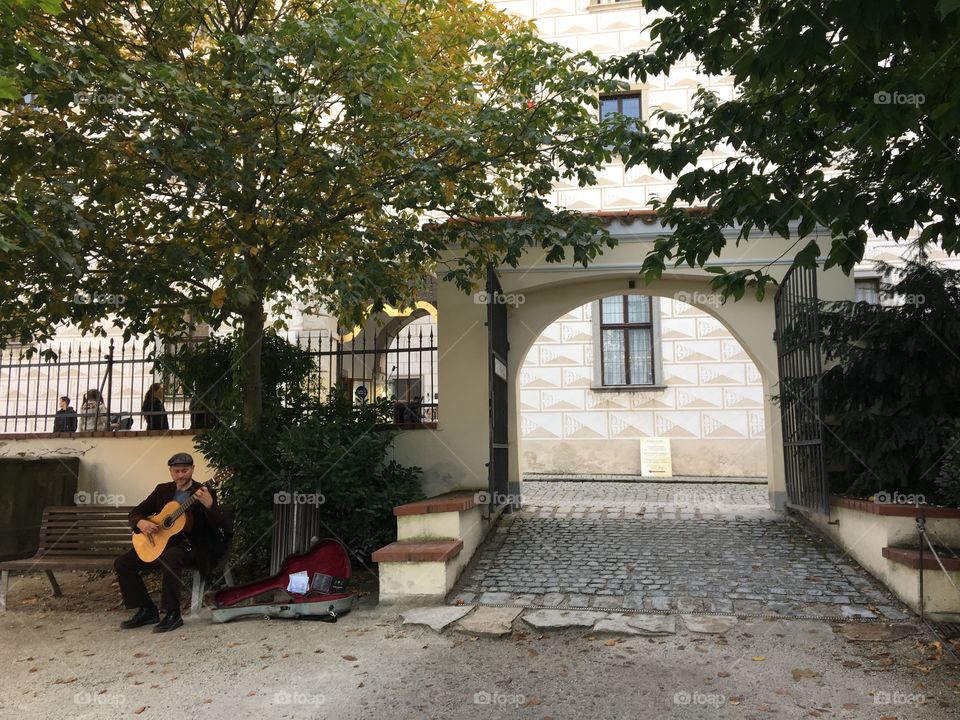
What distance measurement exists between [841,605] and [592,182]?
184 inches

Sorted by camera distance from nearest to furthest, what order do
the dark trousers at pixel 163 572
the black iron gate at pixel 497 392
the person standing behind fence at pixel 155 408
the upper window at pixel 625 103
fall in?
1. the dark trousers at pixel 163 572
2. the black iron gate at pixel 497 392
3. the person standing behind fence at pixel 155 408
4. the upper window at pixel 625 103

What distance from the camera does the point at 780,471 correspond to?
386 inches

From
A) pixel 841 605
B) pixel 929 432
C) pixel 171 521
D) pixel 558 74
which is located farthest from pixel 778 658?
pixel 558 74

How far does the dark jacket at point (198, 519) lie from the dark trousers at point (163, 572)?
4.2 inches

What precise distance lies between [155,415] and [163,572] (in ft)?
13.5

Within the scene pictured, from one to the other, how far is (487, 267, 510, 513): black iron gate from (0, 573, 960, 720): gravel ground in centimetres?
266

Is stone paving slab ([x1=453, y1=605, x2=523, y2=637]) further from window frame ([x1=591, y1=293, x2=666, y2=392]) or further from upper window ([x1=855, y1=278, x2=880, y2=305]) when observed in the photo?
window frame ([x1=591, y1=293, x2=666, y2=392])

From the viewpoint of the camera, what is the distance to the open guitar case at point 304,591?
6160mm

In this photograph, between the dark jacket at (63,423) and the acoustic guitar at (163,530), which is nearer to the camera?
the acoustic guitar at (163,530)

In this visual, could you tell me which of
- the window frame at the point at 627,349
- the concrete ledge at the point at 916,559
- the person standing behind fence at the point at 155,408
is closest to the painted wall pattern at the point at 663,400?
the window frame at the point at 627,349

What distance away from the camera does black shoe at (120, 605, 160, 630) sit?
617cm

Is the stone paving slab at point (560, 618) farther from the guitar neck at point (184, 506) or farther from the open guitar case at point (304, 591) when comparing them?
the guitar neck at point (184, 506)

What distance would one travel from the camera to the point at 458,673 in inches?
193

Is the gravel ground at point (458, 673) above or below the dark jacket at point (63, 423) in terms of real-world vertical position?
below
